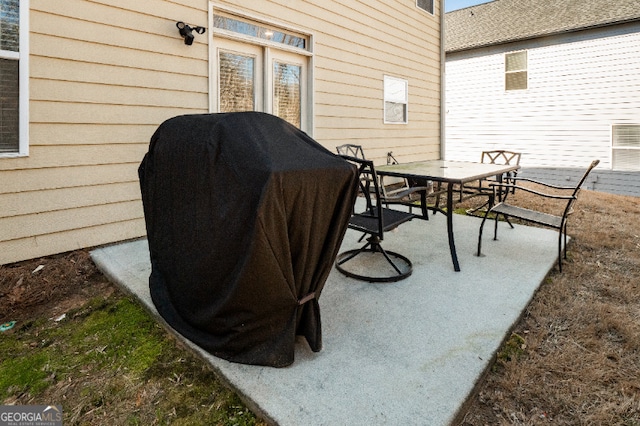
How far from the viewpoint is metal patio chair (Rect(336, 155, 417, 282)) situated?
107 inches

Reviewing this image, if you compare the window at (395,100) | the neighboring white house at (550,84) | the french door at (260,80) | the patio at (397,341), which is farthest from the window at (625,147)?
the french door at (260,80)

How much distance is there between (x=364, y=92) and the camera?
6.04 meters

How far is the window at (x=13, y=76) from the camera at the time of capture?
271 cm

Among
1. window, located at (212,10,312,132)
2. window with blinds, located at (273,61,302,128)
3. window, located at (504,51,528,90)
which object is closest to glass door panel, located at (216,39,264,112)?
window, located at (212,10,312,132)

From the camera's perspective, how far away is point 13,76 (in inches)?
108

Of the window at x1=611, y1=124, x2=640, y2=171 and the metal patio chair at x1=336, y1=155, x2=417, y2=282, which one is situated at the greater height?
the window at x1=611, y1=124, x2=640, y2=171

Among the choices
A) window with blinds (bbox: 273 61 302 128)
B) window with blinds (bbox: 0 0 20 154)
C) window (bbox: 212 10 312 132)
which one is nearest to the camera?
window with blinds (bbox: 0 0 20 154)

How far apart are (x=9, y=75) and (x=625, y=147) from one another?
11156mm

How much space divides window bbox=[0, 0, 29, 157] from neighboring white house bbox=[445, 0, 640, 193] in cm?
1047

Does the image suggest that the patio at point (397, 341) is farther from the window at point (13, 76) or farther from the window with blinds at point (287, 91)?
the window with blinds at point (287, 91)

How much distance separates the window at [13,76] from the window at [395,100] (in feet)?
16.7

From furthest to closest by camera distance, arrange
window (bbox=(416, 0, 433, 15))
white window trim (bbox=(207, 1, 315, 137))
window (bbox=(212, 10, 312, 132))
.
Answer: window (bbox=(416, 0, 433, 15))
window (bbox=(212, 10, 312, 132))
white window trim (bbox=(207, 1, 315, 137))
